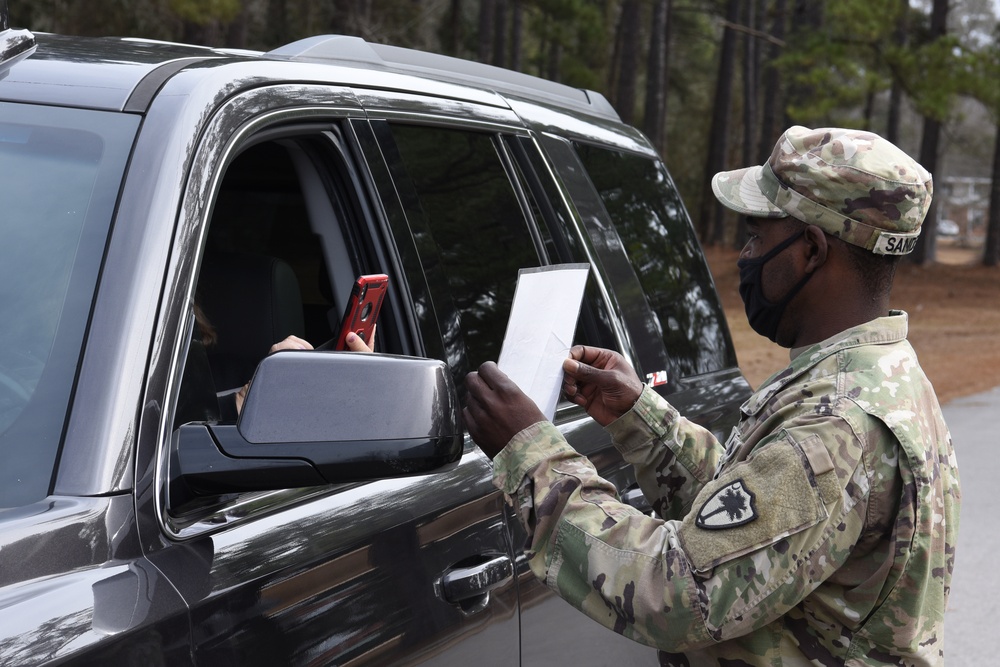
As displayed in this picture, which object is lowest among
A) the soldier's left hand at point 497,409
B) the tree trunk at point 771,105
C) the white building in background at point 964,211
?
the white building in background at point 964,211

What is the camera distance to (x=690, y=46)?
40.8 m

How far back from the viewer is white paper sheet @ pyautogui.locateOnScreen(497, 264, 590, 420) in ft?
6.64

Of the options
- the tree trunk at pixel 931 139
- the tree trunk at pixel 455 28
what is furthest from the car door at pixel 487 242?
the tree trunk at pixel 455 28

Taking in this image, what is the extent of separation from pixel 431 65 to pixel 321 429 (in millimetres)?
1778

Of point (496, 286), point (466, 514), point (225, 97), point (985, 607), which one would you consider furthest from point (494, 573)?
point (985, 607)

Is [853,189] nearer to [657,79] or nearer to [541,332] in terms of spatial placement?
[541,332]

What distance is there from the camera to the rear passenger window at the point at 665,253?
3.47m

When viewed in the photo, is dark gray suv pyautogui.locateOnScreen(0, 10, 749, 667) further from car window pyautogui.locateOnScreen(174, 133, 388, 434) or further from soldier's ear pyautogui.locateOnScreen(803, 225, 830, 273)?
soldier's ear pyautogui.locateOnScreen(803, 225, 830, 273)

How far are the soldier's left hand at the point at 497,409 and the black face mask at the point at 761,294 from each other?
46 cm

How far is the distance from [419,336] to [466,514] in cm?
43

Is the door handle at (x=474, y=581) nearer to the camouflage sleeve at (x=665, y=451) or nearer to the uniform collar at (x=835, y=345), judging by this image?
the camouflage sleeve at (x=665, y=451)

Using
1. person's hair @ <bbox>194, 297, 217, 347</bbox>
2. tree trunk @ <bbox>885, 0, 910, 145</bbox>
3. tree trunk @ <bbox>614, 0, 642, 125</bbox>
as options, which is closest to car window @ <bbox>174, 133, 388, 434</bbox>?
person's hair @ <bbox>194, 297, 217, 347</bbox>

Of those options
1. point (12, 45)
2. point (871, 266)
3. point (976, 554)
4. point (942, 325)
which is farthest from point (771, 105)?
point (12, 45)

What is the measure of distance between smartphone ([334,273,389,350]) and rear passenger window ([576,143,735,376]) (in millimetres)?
1211
